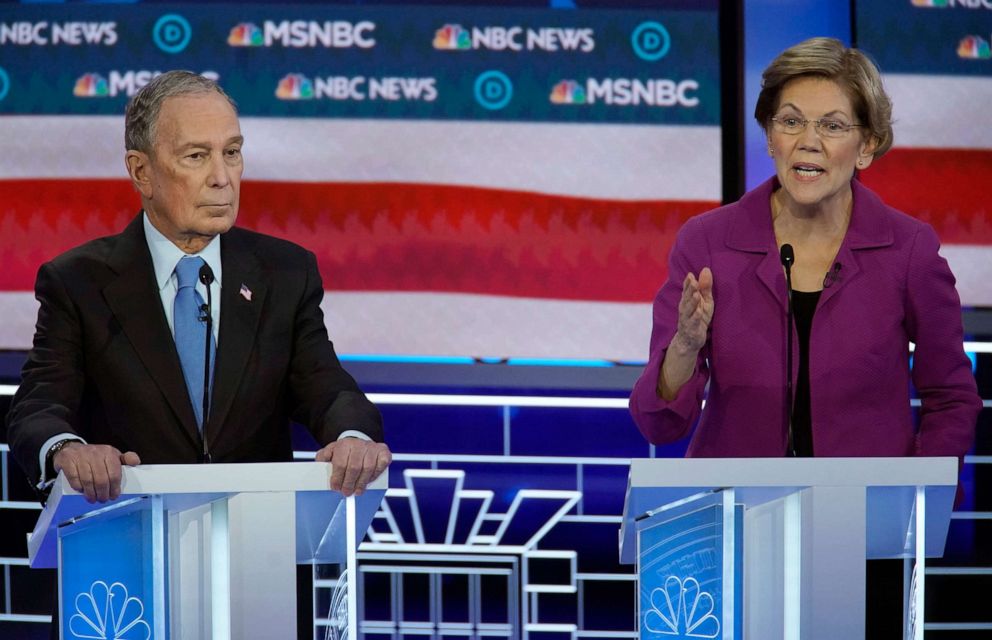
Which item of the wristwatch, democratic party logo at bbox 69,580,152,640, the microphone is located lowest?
democratic party logo at bbox 69,580,152,640

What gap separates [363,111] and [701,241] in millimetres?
1745

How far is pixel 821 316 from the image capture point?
267 cm

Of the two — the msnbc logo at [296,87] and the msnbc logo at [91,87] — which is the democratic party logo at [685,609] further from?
the msnbc logo at [91,87]

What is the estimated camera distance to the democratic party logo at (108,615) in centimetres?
196

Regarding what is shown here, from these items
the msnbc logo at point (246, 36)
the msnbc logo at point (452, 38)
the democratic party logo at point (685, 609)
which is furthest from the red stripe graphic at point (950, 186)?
the democratic party logo at point (685, 609)

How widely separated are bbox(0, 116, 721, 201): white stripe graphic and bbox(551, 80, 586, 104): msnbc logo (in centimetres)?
8

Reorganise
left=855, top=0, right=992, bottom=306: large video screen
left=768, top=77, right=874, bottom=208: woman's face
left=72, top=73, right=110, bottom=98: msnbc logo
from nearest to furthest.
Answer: left=768, top=77, right=874, bottom=208: woman's face, left=855, top=0, right=992, bottom=306: large video screen, left=72, top=73, right=110, bottom=98: msnbc logo

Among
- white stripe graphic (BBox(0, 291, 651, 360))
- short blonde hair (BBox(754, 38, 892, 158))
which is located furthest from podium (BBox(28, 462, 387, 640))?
white stripe graphic (BBox(0, 291, 651, 360))

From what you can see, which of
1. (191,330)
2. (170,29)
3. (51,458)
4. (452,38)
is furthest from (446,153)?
(51,458)

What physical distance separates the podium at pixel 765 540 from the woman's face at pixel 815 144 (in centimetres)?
85

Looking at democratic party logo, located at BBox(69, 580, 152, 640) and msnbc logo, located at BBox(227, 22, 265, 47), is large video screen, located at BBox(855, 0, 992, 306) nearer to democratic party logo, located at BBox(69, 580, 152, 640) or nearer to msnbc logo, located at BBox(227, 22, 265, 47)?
msnbc logo, located at BBox(227, 22, 265, 47)

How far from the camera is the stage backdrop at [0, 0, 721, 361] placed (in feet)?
13.8

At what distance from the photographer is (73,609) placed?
1961 millimetres

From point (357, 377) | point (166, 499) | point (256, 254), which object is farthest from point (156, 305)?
point (357, 377)
